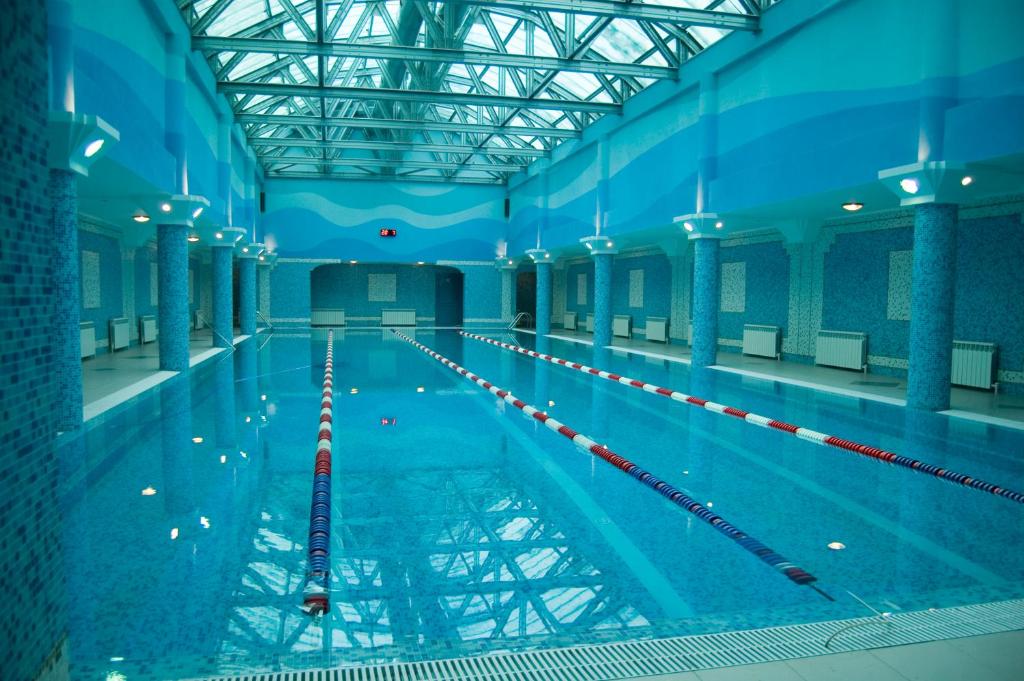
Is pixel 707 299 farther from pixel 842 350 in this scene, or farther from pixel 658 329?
pixel 658 329

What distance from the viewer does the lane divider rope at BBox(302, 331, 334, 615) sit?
3543 mm

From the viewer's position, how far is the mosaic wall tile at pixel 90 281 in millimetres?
15398

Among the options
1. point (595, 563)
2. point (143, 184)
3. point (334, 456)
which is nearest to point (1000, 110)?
point (595, 563)

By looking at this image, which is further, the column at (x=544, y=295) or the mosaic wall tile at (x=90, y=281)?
the column at (x=544, y=295)

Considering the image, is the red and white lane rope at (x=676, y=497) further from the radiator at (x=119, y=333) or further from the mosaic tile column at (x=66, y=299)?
the radiator at (x=119, y=333)

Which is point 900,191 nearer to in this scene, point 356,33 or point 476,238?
point 356,33

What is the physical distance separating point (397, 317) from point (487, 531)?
28.3 metres

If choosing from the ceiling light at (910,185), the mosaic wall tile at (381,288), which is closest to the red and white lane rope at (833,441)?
the ceiling light at (910,185)

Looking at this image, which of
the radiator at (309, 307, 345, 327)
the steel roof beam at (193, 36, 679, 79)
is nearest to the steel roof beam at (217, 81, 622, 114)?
the steel roof beam at (193, 36, 679, 79)

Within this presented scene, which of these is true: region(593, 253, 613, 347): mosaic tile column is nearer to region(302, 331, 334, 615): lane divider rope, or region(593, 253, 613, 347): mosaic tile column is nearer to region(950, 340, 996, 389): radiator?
region(950, 340, 996, 389): radiator

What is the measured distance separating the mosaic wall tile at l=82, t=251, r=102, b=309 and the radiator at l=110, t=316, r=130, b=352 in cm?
70

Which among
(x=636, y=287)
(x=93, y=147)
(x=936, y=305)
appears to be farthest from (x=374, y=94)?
(x=936, y=305)

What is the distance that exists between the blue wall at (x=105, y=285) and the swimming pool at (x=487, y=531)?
8.36 meters

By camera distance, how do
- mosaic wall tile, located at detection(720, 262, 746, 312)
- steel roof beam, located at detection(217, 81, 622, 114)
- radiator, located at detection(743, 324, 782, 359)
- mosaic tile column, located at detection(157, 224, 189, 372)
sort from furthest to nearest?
mosaic wall tile, located at detection(720, 262, 746, 312), steel roof beam, located at detection(217, 81, 622, 114), radiator, located at detection(743, 324, 782, 359), mosaic tile column, located at detection(157, 224, 189, 372)
